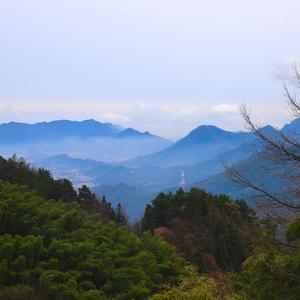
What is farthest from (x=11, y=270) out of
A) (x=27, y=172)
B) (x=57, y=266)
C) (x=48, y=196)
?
(x=27, y=172)

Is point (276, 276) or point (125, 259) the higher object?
point (276, 276)

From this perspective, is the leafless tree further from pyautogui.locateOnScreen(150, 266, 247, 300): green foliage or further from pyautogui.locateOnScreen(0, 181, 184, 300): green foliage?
pyautogui.locateOnScreen(0, 181, 184, 300): green foliage

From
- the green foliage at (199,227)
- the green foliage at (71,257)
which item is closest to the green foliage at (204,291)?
the green foliage at (71,257)

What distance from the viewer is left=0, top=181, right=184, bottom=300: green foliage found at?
1630cm

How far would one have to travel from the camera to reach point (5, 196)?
72.8 feet

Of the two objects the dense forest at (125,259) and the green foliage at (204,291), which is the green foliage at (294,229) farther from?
the green foliage at (204,291)

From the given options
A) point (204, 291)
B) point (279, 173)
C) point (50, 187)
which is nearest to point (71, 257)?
point (204, 291)

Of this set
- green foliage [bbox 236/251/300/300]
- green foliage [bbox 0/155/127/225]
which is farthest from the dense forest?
green foliage [bbox 0/155/127/225]

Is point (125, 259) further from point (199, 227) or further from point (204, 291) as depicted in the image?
point (199, 227)

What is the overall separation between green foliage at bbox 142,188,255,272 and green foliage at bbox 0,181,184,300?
5.09m

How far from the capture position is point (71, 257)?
712 inches

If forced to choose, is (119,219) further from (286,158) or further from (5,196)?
(286,158)

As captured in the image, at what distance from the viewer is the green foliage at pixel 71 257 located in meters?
16.3

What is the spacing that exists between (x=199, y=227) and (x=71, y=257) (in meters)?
13.3
